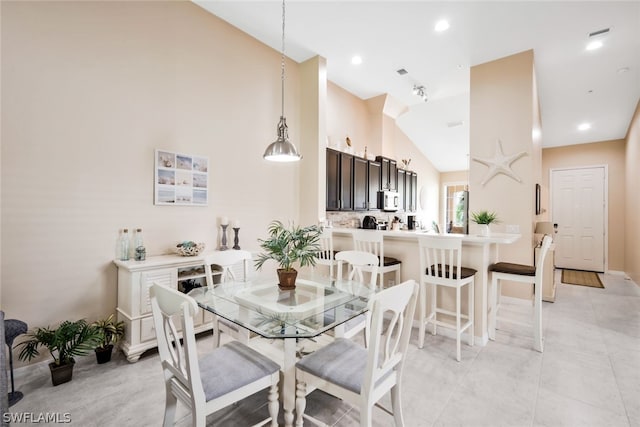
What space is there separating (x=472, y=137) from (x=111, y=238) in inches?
190

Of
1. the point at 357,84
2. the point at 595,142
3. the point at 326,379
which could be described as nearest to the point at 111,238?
the point at 326,379

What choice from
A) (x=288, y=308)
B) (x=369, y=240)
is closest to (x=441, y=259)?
(x=369, y=240)

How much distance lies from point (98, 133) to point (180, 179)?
0.83 metres

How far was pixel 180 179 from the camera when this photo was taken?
126 inches

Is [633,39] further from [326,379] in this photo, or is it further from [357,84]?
[326,379]

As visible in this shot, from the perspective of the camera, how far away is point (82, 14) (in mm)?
2539

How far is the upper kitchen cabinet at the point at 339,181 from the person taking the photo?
463cm

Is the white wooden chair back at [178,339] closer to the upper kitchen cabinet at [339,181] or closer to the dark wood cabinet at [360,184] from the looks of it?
the upper kitchen cabinet at [339,181]

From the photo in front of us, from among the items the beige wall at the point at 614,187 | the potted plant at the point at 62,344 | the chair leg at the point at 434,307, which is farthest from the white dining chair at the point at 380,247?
the beige wall at the point at 614,187

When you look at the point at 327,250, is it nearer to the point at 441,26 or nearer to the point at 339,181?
the point at 339,181

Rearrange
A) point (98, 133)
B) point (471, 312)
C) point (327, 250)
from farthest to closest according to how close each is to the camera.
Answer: point (327, 250)
point (471, 312)
point (98, 133)

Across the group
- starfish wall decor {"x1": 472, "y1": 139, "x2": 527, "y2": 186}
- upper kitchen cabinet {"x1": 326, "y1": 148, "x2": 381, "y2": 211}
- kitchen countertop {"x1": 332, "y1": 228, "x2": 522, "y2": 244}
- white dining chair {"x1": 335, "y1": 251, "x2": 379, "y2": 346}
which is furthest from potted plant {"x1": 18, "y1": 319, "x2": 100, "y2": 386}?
starfish wall decor {"x1": 472, "y1": 139, "x2": 527, "y2": 186}

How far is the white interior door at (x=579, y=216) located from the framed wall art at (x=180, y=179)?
8.09 metres

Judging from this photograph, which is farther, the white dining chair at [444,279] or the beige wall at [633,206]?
the beige wall at [633,206]
